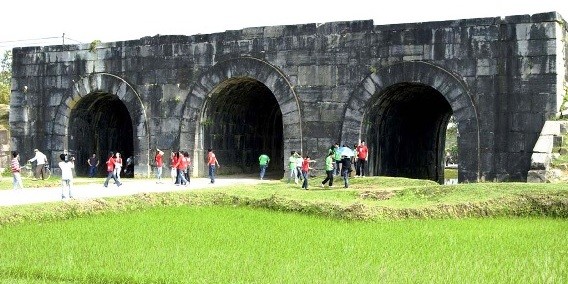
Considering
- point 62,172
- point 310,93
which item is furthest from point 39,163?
point 310,93

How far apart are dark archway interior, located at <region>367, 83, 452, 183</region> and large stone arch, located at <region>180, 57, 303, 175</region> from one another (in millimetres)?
2262

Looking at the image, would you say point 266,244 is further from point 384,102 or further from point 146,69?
point 146,69

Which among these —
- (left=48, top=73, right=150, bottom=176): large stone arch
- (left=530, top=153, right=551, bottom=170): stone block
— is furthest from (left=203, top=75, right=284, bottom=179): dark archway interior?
(left=530, top=153, right=551, bottom=170): stone block

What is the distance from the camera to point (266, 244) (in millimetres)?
9562

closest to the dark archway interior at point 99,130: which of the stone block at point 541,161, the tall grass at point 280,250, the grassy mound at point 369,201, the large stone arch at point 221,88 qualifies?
the large stone arch at point 221,88

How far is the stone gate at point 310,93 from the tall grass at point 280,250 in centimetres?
741

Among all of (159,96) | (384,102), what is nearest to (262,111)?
(159,96)

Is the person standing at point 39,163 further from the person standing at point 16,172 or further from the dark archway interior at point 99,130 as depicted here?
the person standing at point 16,172

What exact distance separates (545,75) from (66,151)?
15.1 metres

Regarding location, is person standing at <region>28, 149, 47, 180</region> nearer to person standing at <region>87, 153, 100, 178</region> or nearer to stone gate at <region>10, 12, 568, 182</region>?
stone gate at <region>10, 12, 568, 182</region>

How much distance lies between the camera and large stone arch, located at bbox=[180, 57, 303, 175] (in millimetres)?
21094

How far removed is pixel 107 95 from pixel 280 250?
16.8 meters


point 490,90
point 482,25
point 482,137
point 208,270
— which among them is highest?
point 482,25

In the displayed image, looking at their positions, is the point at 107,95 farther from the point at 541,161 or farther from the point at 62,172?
the point at 541,161
